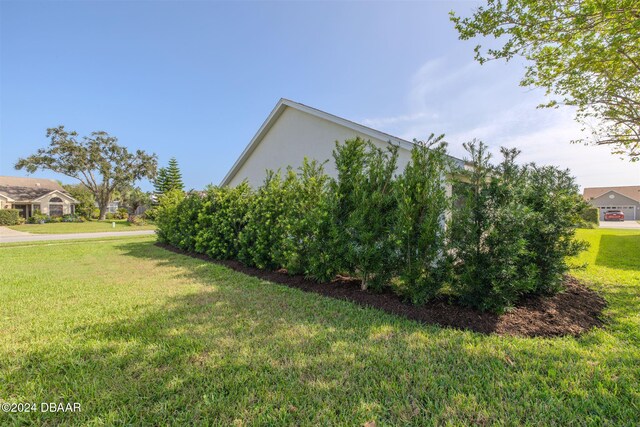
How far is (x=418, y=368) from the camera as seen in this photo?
2715mm

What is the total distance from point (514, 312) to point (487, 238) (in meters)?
1.38

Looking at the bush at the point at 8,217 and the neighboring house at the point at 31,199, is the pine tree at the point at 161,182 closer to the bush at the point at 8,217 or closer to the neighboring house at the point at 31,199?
the neighboring house at the point at 31,199

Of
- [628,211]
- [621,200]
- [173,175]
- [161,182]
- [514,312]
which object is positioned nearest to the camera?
[514,312]

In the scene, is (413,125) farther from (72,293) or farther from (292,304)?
(72,293)

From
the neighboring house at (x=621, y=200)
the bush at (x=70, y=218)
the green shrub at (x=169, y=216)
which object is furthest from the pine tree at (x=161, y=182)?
the neighboring house at (x=621, y=200)

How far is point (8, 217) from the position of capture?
98.4 feet

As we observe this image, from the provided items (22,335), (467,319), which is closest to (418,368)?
(467,319)

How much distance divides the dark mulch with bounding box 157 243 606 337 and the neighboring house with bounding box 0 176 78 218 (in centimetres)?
5243

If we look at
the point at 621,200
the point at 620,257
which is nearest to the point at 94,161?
the point at 620,257

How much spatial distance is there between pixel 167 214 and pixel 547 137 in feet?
51.0

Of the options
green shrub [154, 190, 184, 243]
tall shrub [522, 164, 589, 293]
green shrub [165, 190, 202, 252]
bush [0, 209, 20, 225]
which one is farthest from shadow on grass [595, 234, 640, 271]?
bush [0, 209, 20, 225]

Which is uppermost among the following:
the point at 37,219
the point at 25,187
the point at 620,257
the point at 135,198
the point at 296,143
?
the point at 25,187

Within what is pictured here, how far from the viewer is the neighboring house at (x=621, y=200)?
44.6m

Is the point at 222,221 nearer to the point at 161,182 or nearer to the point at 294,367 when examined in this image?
the point at 294,367
